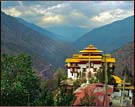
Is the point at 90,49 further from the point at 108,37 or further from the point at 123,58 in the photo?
the point at 123,58

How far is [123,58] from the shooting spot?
29.0ft

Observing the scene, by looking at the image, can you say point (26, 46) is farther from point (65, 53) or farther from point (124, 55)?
point (124, 55)

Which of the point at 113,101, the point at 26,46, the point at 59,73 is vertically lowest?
the point at 113,101

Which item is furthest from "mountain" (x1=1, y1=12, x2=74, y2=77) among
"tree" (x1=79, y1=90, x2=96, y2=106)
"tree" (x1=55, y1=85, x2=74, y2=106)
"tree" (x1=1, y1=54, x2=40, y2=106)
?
"tree" (x1=79, y1=90, x2=96, y2=106)

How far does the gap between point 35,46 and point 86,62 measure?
1082 mm

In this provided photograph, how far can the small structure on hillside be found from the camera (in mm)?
7770

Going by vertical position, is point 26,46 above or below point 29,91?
above

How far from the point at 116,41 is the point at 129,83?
105 centimetres

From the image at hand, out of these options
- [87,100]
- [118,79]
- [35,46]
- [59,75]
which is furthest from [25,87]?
[118,79]

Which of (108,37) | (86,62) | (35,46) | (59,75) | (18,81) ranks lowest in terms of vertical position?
(18,81)

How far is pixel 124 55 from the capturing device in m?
9.02

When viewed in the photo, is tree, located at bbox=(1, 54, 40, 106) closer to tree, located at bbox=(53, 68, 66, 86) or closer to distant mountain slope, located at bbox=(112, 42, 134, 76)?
tree, located at bbox=(53, 68, 66, 86)

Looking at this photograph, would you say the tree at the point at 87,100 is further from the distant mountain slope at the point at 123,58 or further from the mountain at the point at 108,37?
the distant mountain slope at the point at 123,58

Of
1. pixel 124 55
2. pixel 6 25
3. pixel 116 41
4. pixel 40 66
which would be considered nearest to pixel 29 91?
pixel 40 66
